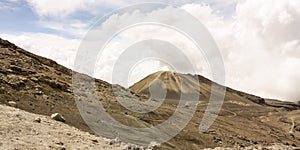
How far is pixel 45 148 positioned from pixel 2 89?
23573 millimetres

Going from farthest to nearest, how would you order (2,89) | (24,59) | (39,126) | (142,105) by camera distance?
(142,105), (24,59), (2,89), (39,126)

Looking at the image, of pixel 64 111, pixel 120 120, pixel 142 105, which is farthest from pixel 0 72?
pixel 142 105

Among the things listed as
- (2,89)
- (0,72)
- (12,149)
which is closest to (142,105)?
(0,72)

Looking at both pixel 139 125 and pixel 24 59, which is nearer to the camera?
pixel 139 125

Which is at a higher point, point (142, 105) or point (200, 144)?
point (142, 105)

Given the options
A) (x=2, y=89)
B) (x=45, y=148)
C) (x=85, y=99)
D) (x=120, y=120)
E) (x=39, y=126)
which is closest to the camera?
(x=45, y=148)

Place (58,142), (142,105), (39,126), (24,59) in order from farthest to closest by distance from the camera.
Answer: (142,105) < (24,59) < (39,126) < (58,142)

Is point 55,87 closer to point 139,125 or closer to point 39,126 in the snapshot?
point 139,125

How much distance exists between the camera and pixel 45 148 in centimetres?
2414

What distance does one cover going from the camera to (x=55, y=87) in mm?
61125

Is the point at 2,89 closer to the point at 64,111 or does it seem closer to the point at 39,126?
the point at 64,111

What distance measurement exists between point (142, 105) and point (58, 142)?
63102mm

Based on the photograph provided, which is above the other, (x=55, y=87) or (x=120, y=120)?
(x=55, y=87)

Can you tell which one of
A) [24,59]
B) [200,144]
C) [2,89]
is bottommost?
[200,144]
